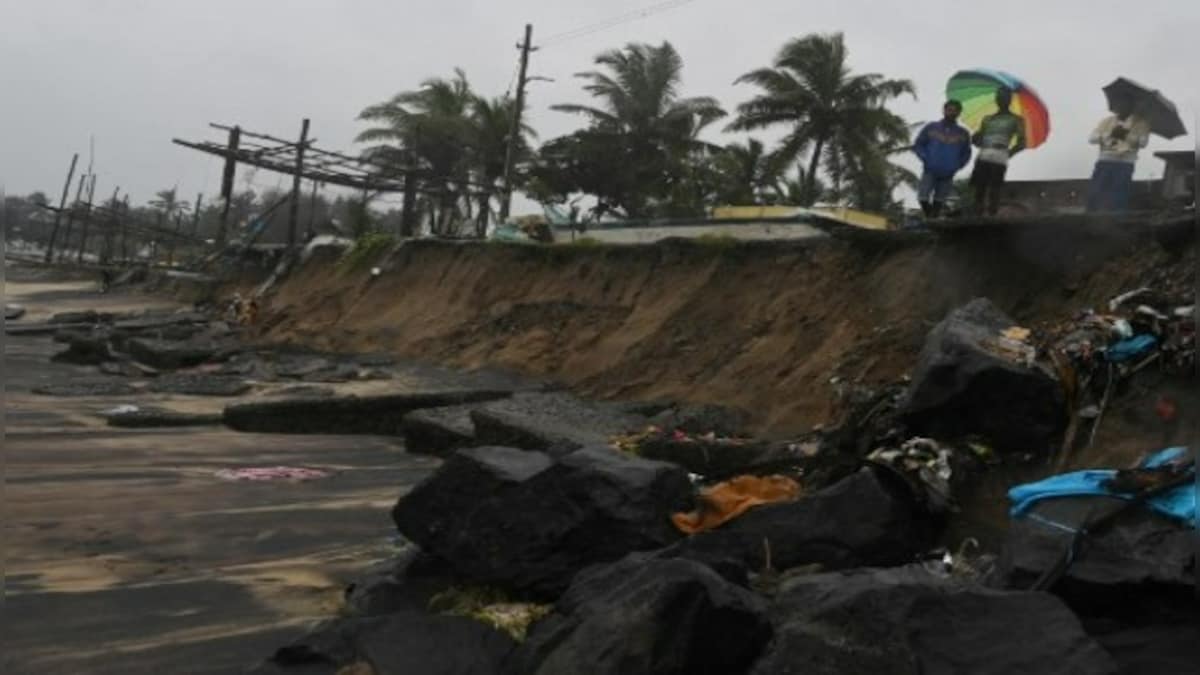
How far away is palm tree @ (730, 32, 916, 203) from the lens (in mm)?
33594

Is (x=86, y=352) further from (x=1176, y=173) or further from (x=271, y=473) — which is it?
A: (x=1176, y=173)

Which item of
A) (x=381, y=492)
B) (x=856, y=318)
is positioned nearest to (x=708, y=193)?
(x=856, y=318)

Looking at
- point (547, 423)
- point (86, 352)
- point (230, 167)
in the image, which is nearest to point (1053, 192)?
point (547, 423)

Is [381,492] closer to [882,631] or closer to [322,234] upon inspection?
[882,631]

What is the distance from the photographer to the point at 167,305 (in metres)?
35.4

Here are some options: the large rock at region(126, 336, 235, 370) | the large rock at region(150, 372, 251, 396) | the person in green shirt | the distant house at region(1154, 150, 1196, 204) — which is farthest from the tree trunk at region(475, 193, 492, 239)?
the person in green shirt

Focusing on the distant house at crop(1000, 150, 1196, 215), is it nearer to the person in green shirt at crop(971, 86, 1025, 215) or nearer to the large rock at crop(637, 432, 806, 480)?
the person in green shirt at crop(971, 86, 1025, 215)

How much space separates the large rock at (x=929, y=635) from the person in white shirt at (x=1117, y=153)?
25.2 feet

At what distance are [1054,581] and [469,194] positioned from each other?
3014 centimetres

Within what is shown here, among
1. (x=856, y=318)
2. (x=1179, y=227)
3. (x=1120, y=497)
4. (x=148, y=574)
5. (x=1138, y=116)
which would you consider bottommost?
(x=148, y=574)

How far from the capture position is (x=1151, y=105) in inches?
416

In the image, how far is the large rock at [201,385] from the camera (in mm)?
16078

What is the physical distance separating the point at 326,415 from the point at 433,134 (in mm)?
25127

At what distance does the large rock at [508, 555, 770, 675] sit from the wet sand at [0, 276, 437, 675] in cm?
188
